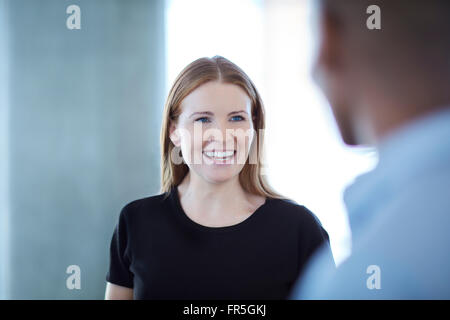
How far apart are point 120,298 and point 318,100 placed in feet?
2.75

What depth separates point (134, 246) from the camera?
1.00 meters

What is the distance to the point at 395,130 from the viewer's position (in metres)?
0.60

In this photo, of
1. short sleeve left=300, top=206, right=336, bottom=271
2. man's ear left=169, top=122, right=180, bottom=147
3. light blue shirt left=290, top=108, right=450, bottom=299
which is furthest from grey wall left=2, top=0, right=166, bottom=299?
light blue shirt left=290, top=108, right=450, bottom=299

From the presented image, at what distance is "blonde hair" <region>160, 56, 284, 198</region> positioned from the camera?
3.12 feet

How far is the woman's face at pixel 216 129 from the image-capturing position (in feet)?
3.07

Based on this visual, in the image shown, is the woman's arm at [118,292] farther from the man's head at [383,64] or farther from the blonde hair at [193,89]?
the man's head at [383,64]

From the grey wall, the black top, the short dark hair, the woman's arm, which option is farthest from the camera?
the grey wall

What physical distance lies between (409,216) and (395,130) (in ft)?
0.48

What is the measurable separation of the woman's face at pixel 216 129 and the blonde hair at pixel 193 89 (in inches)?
0.8

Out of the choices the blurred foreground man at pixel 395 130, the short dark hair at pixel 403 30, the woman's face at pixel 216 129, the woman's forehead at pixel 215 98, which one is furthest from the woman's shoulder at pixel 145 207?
the short dark hair at pixel 403 30

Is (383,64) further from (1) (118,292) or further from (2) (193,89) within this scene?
(1) (118,292)

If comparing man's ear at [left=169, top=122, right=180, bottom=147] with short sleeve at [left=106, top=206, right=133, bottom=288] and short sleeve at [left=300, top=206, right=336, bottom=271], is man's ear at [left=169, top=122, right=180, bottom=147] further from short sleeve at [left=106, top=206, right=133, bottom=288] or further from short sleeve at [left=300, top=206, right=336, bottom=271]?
short sleeve at [left=300, top=206, right=336, bottom=271]

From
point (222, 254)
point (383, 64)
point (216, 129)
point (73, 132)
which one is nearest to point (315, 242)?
point (222, 254)

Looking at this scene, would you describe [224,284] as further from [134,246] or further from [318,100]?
[318,100]
